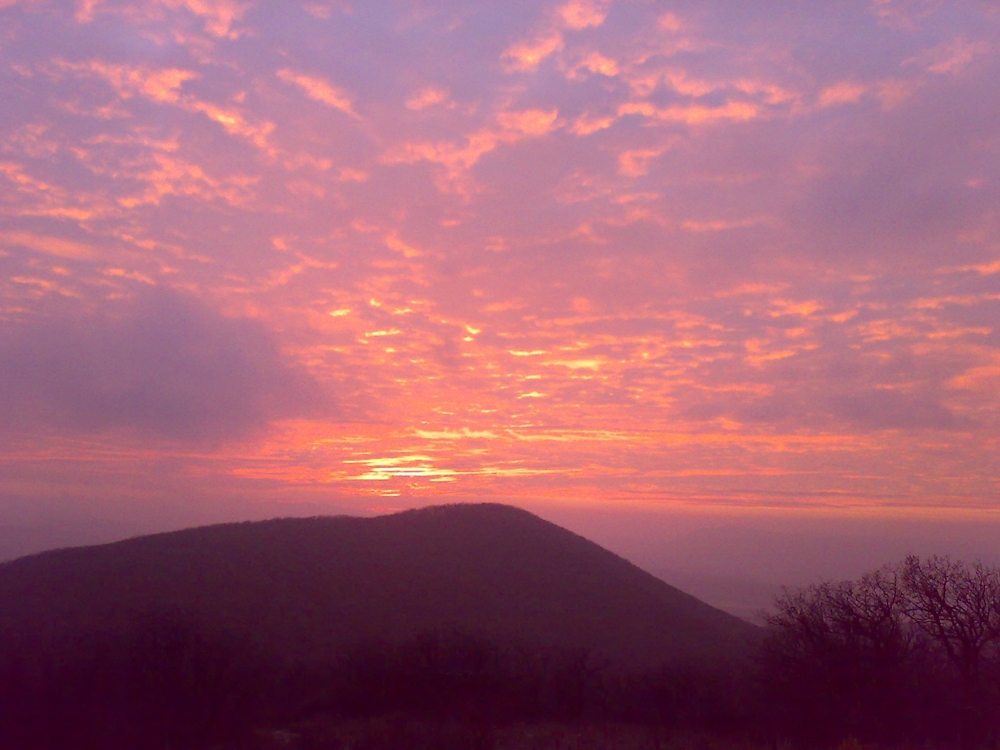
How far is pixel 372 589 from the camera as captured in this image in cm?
6178

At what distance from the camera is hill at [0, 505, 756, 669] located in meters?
51.1

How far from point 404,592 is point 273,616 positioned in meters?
12.1

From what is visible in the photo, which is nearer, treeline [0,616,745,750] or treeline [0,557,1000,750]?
treeline [0,557,1000,750]

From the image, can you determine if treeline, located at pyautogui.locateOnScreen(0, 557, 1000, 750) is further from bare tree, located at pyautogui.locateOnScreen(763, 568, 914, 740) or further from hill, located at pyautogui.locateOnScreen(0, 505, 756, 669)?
hill, located at pyautogui.locateOnScreen(0, 505, 756, 669)

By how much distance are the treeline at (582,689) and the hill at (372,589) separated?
13.0m

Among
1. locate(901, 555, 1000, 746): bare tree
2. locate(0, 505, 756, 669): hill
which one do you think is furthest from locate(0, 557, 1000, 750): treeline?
locate(0, 505, 756, 669): hill

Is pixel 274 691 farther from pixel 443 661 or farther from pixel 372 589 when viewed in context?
pixel 372 589

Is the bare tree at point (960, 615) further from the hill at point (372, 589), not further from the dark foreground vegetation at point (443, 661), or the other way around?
the hill at point (372, 589)

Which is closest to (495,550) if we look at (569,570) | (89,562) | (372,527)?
(569,570)

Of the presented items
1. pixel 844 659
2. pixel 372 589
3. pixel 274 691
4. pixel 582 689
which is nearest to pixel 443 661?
pixel 582 689

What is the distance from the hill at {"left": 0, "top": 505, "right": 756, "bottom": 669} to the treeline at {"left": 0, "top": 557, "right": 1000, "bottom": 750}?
42.6 ft

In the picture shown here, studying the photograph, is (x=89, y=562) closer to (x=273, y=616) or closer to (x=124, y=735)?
(x=273, y=616)

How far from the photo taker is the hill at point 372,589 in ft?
168

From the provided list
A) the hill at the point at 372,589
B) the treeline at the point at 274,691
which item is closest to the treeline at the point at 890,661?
the treeline at the point at 274,691
